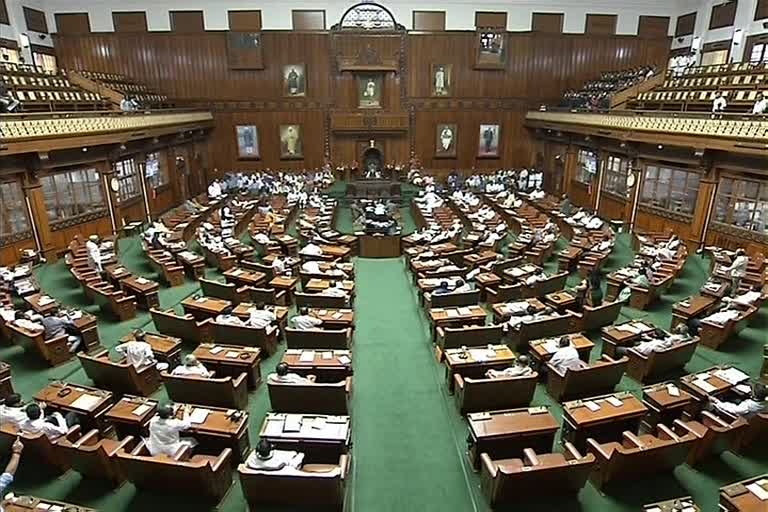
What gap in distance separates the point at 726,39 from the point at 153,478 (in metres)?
26.6

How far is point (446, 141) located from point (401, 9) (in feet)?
22.4

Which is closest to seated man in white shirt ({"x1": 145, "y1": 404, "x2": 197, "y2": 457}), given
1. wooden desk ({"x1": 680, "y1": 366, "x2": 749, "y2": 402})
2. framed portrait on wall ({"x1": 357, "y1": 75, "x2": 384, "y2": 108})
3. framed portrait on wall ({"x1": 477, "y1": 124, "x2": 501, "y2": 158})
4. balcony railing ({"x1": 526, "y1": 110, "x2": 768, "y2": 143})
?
wooden desk ({"x1": 680, "y1": 366, "x2": 749, "y2": 402})

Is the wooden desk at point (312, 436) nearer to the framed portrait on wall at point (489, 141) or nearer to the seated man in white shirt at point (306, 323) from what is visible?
the seated man in white shirt at point (306, 323)

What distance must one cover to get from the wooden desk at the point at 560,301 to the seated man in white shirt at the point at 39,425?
8.18 m

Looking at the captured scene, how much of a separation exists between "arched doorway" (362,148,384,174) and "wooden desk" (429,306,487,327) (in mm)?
17477

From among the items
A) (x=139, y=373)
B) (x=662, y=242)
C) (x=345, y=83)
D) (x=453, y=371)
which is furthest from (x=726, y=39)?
(x=139, y=373)

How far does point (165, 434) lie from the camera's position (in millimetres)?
5391

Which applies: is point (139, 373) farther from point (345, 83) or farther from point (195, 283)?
point (345, 83)

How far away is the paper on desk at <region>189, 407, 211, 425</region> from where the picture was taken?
230 inches

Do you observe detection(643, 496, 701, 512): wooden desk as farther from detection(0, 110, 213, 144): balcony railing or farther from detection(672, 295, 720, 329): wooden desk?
detection(0, 110, 213, 144): balcony railing

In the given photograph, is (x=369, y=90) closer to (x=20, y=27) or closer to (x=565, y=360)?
(x=20, y=27)

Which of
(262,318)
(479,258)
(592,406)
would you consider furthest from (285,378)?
(479,258)

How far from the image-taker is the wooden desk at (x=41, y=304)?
362 inches

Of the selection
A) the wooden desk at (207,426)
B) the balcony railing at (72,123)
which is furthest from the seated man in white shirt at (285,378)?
the balcony railing at (72,123)
